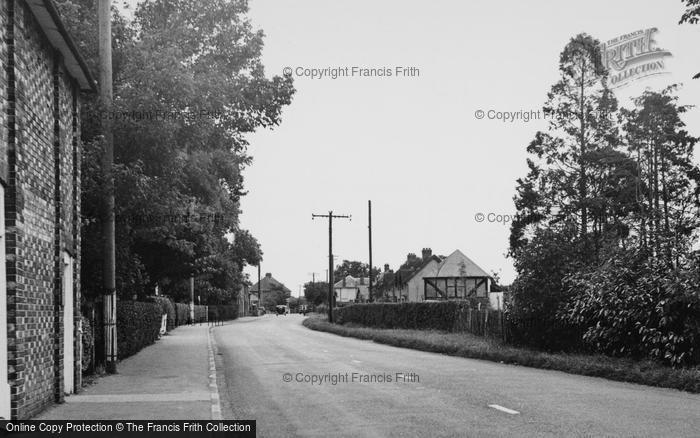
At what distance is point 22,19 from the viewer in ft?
33.8

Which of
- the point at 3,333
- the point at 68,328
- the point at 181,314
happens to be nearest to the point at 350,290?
the point at 181,314

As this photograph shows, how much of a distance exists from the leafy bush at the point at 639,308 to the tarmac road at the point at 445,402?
1671 mm

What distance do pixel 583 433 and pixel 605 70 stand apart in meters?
32.1

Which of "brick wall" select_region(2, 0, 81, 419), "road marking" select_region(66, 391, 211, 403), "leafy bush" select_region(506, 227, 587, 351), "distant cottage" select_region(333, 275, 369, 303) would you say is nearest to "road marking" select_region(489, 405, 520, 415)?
"road marking" select_region(66, 391, 211, 403)

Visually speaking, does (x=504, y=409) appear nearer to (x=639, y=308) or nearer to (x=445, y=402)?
(x=445, y=402)

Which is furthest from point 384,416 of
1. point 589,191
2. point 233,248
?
point 233,248

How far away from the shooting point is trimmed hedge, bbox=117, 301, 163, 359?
21.8 m

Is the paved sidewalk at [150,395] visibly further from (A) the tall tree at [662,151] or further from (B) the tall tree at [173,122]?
(A) the tall tree at [662,151]

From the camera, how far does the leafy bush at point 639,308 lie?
638 inches

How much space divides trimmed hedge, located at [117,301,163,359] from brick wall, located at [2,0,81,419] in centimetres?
769

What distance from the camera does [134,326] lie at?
24.1m

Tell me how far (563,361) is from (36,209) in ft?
41.9

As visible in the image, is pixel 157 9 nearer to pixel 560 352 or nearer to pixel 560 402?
pixel 560 352

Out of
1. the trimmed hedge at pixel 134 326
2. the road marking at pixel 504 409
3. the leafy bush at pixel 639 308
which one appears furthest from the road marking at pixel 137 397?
the leafy bush at pixel 639 308
